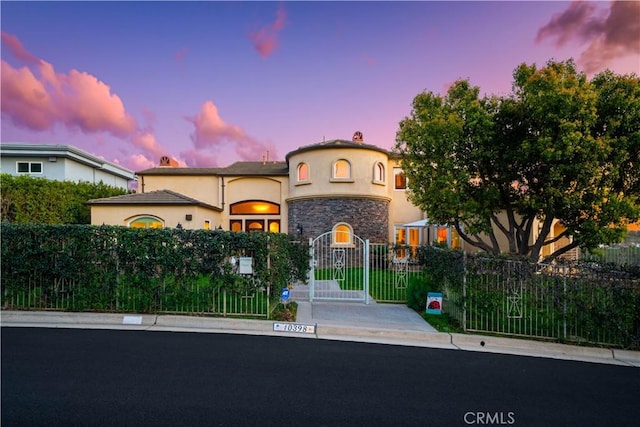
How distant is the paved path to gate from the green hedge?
150cm

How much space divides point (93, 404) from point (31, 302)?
20.9 feet

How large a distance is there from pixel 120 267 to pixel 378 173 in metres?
16.1

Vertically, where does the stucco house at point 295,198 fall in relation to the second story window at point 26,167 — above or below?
below

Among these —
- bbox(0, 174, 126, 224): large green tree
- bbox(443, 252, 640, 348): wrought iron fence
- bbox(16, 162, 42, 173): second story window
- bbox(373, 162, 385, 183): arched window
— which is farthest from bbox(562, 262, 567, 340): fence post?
bbox(16, 162, 42, 173): second story window

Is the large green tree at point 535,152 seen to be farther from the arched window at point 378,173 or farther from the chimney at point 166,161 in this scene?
the chimney at point 166,161

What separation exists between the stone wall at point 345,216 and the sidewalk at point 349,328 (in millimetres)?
11675

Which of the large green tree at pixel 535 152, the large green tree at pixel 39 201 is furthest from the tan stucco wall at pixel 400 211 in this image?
the large green tree at pixel 39 201

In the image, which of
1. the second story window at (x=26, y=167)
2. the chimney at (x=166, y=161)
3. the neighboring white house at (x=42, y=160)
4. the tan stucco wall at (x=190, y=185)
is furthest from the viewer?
the chimney at (x=166, y=161)

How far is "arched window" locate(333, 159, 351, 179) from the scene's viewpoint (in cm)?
2053

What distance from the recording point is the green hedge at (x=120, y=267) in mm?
8320

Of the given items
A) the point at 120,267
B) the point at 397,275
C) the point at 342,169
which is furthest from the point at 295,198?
the point at 120,267

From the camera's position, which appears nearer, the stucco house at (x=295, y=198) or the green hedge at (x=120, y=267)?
the green hedge at (x=120, y=267)

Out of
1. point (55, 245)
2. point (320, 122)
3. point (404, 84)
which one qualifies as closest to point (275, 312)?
point (55, 245)

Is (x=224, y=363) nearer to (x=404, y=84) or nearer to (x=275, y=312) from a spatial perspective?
(x=275, y=312)
